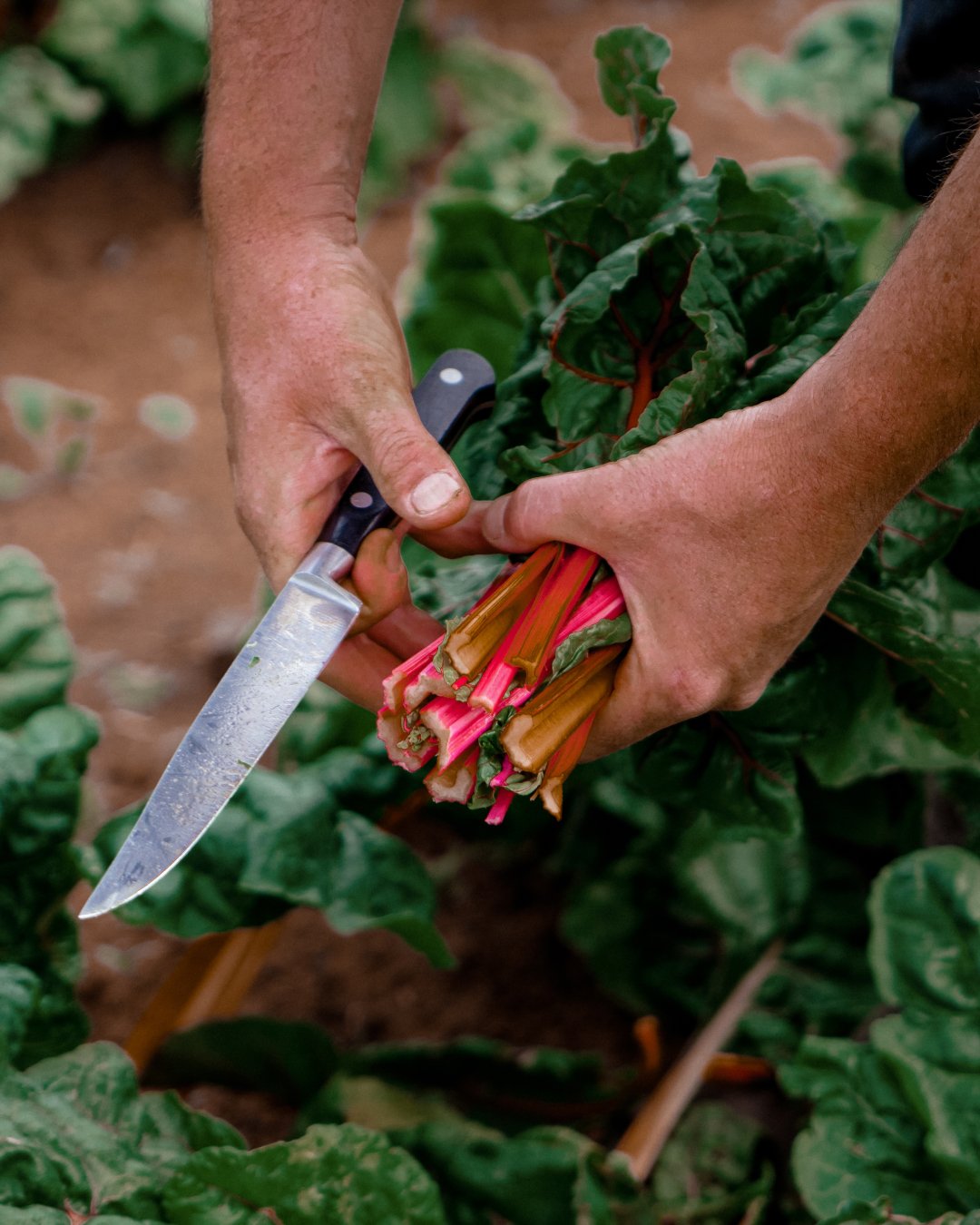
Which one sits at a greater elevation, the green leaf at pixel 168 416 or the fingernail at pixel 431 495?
the fingernail at pixel 431 495

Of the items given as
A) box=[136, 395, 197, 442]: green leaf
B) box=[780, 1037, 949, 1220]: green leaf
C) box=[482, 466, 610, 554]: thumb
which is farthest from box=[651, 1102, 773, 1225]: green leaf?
box=[136, 395, 197, 442]: green leaf

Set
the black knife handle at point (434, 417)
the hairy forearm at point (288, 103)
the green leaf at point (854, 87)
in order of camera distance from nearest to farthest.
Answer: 1. the black knife handle at point (434, 417)
2. the hairy forearm at point (288, 103)
3. the green leaf at point (854, 87)

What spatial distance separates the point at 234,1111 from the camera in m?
2.37

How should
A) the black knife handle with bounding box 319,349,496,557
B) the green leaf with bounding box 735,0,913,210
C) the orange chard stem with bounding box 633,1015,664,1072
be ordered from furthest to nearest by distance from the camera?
the green leaf with bounding box 735,0,913,210 < the orange chard stem with bounding box 633,1015,664,1072 < the black knife handle with bounding box 319,349,496,557

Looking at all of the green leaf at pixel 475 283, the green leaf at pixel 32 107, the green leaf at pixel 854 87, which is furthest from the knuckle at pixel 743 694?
the green leaf at pixel 32 107

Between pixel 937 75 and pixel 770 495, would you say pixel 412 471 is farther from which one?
pixel 937 75

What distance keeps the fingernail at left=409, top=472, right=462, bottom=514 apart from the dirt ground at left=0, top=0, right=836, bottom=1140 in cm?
149

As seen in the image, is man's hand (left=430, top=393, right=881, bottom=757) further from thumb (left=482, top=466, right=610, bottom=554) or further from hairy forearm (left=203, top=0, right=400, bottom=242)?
hairy forearm (left=203, top=0, right=400, bottom=242)

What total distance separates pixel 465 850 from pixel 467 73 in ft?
12.7

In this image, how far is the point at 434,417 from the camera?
66.7 inches

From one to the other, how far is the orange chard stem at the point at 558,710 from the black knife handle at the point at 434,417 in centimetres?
32

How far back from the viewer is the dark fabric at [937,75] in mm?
1835

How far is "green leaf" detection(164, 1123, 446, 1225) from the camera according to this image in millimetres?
1583

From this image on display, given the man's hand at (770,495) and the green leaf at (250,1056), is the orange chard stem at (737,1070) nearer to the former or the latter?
the green leaf at (250,1056)
